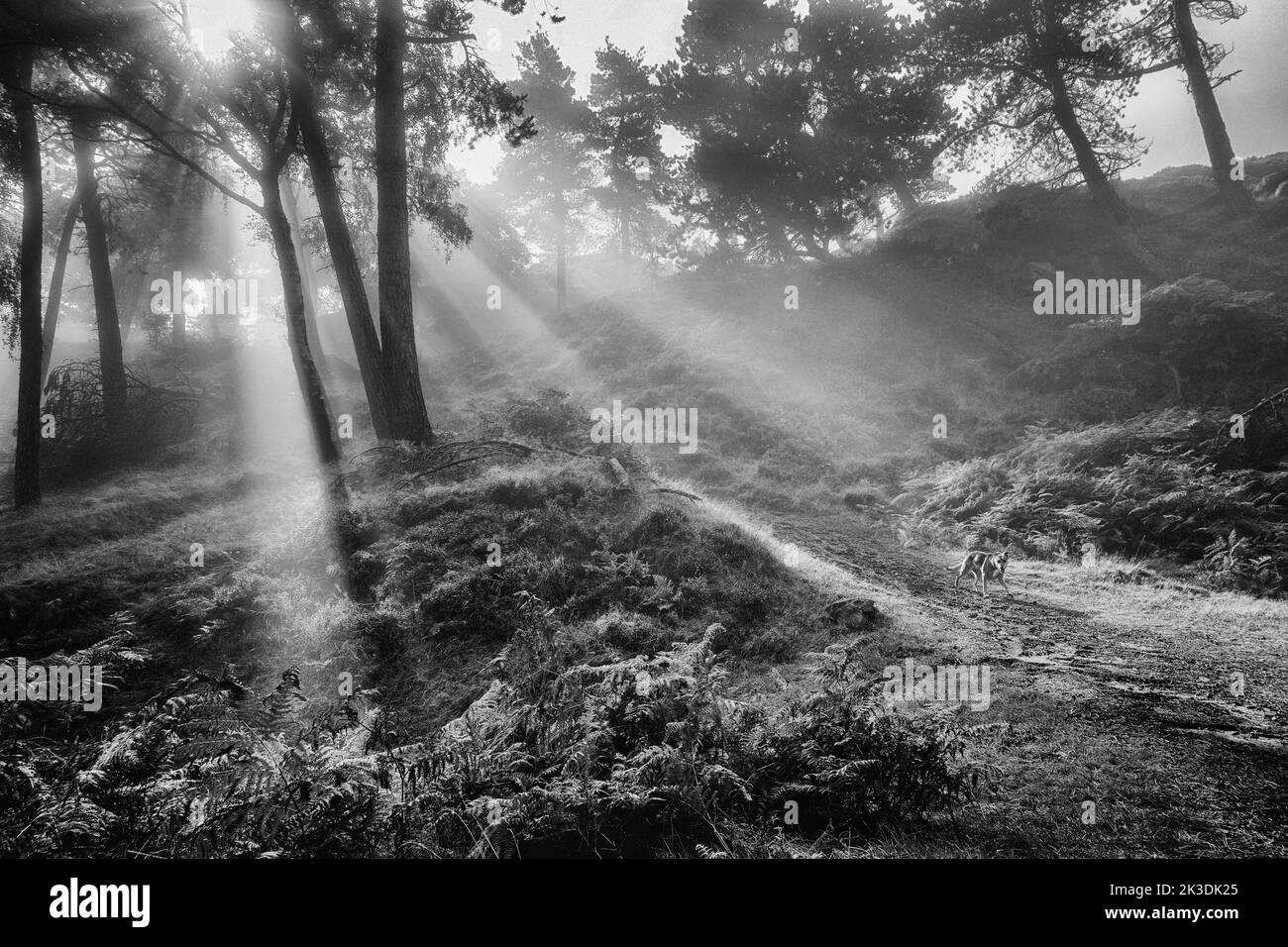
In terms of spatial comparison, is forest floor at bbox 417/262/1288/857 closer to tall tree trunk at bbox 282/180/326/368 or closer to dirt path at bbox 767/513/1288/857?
dirt path at bbox 767/513/1288/857

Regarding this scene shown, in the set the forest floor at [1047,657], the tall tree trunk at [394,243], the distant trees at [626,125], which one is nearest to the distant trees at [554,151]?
the distant trees at [626,125]

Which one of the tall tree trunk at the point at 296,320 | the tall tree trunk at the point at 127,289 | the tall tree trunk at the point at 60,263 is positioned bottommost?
the tall tree trunk at the point at 296,320

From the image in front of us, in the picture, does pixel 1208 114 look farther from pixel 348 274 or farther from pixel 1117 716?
pixel 348 274

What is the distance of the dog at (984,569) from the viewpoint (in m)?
7.06

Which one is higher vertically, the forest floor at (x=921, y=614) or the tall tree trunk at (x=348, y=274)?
the tall tree trunk at (x=348, y=274)

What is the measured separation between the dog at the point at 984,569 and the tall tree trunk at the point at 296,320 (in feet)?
36.3

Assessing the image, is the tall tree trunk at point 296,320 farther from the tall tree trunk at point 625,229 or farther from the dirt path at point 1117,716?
the tall tree trunk at point 625,229

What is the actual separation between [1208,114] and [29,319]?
3361 centimetres

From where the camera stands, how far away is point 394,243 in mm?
11195

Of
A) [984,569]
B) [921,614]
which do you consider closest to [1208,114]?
[984,569]

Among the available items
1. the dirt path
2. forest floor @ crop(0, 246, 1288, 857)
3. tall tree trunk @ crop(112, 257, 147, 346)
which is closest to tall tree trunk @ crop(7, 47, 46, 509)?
forest floor @ crop(0, 246, 1288, 857)
